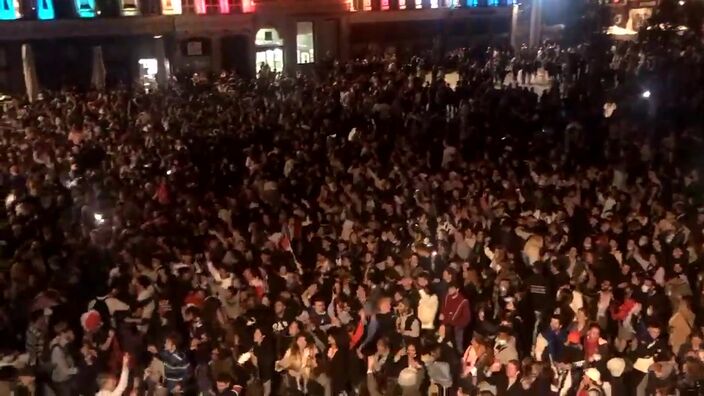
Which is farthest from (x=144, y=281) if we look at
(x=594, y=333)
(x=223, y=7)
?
(x=223, y=7)

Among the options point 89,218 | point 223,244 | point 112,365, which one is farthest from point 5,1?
point 112,365

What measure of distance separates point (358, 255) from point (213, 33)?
26.4 meters

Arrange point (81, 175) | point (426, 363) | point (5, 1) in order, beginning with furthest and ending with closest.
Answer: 1. point (5, 1)
2. point (81, 175)
3. point (426, 363)

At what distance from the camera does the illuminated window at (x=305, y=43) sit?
3869 centimetres

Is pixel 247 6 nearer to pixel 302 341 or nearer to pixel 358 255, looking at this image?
pixel 358 255

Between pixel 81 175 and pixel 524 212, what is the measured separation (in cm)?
745

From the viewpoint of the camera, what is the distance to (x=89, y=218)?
41.3 feet

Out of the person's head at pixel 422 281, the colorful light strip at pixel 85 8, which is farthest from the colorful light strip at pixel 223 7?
the person's head at pixel 422 281

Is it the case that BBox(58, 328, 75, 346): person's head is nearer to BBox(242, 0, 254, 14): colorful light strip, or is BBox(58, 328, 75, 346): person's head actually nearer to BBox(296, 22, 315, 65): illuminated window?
BBox(242, 0, 254, 14): colorful light strip

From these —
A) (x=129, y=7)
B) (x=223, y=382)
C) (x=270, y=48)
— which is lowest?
(x=270, y=48)

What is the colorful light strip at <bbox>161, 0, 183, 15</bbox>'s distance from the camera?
34.1 metres

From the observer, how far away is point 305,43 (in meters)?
39.0

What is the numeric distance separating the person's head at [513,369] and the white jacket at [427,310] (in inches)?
56.4

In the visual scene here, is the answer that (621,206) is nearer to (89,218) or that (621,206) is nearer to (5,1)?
(89,218)
